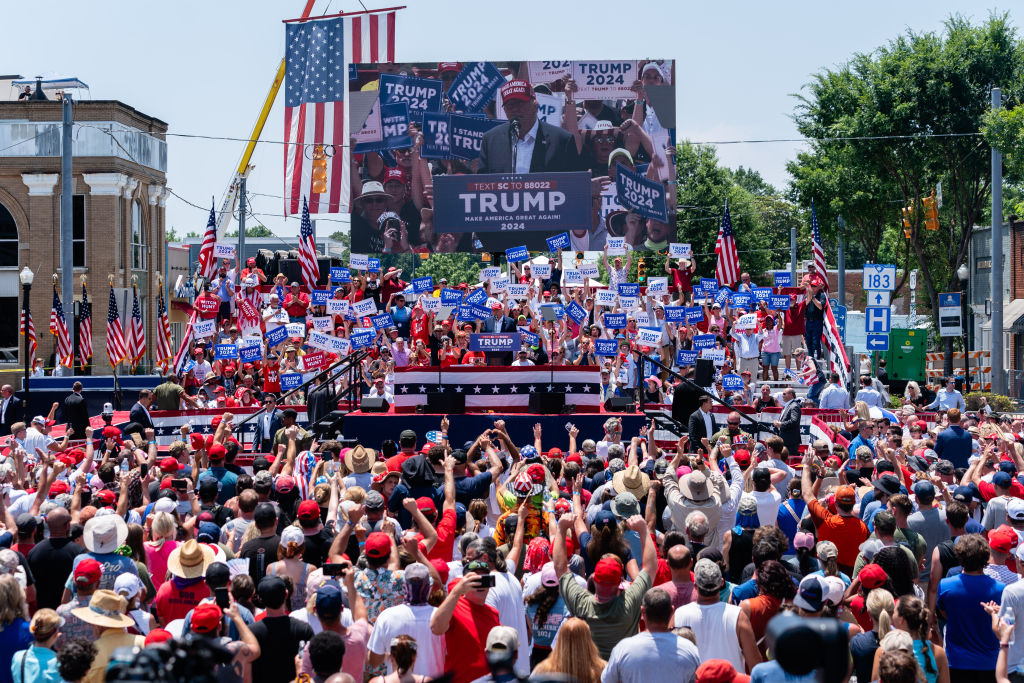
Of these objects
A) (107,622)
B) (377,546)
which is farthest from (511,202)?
(107,622)

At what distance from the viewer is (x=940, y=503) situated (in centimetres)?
960

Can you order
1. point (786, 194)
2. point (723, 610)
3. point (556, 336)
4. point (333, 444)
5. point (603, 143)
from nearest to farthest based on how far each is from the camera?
point (723, 610)
point (333, 444)
point (556, 336)
point (603, 143)
point (786, 194)

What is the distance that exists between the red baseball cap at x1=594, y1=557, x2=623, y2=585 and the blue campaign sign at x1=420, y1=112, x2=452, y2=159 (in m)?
30.3

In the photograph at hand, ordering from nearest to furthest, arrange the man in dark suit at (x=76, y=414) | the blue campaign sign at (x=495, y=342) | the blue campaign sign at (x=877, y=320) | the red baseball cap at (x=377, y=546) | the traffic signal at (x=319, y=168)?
the red baseball cap at (x=377, y=546) → the man in dark suit at (x=76, y=414) → the blue campaign sign at (x=495, y=342) → the blue campaign sign at (x=877, y=320) → the traffic signal at (x=319, y=168)

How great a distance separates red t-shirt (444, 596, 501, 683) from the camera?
639 cm

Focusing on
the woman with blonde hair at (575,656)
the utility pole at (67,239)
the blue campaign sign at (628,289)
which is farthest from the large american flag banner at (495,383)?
the woman with blonde hair at (575,656)

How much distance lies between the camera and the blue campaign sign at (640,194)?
35406mm

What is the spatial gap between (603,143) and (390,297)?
1227 cm

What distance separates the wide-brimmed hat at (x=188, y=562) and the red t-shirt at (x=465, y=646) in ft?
5.68

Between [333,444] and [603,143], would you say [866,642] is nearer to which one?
[333,444]

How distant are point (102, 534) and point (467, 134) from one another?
29779mm

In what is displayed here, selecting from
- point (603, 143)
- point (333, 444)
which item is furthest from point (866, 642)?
point (603, 143)

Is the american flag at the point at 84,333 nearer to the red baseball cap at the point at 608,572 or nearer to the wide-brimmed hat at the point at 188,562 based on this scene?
the wide-brimmed hat at the point at 188,562

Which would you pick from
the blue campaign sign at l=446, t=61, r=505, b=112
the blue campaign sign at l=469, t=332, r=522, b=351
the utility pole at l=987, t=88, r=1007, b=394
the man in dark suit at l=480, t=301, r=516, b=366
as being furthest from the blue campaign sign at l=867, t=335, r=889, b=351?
the blue campaign sign at l=446, t=61, r=505, b=112
